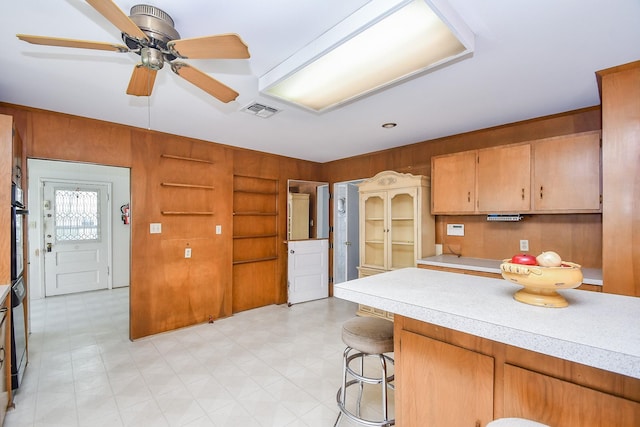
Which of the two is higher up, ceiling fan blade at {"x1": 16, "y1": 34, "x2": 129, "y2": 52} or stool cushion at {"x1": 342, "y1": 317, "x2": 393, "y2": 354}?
ceiling fan blade at {"x1": 16, "y1": 34, "x2": 129, "y2": 52}

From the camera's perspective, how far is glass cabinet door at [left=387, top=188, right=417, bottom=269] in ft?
12.9

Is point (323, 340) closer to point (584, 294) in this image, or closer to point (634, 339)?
point (584, 294)

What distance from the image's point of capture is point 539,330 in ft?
3.10

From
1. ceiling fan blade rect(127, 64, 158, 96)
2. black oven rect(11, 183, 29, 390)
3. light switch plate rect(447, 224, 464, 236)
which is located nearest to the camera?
ceiling fan blade rect(127, 64, 158, 96)

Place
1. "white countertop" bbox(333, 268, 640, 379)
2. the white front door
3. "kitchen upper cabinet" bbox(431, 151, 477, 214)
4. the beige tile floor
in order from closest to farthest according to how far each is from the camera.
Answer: "white countertop" bbox(333, 268, 640, 379) < the beige tile floor < "kitchen upper cabinet" bbox(431, 151, 477, 214) < the white front door

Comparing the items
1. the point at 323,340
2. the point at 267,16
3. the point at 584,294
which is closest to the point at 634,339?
the point at 584,294

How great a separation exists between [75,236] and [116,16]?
550cm

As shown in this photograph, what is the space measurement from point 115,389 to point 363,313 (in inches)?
110

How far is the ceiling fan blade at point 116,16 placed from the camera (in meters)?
1.06

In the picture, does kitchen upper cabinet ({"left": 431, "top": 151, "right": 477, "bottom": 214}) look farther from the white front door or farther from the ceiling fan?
the white front door

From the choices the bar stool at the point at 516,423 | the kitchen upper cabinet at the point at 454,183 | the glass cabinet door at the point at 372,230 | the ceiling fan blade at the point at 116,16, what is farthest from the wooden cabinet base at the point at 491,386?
the glass cabinet door at the point at 372,230

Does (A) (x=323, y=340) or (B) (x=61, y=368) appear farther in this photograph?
(A) (x=323, y=340)

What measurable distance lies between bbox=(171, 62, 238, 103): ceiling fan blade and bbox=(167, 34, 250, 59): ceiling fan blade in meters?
0.08

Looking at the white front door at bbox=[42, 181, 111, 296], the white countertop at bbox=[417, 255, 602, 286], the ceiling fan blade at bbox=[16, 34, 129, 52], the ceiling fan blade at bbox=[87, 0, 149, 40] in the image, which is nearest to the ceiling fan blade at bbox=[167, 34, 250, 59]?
the ceiling fan blade at bbox=[87, 0, 149, 40]
